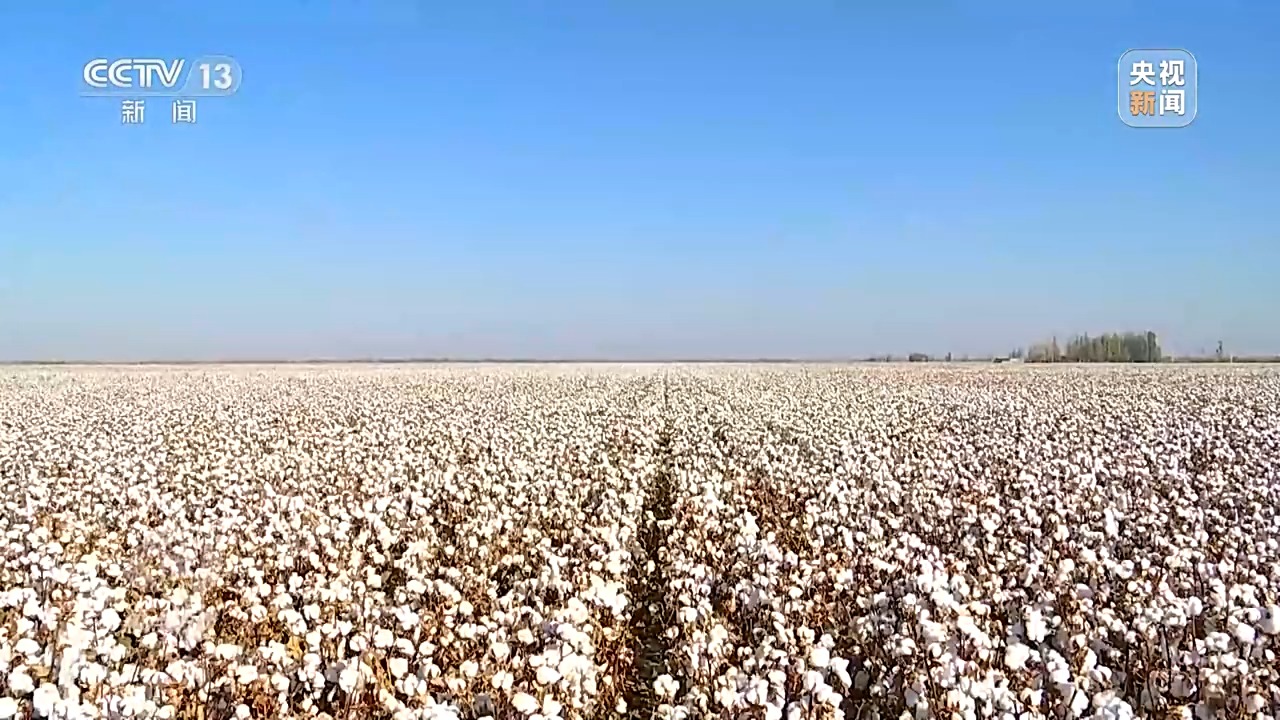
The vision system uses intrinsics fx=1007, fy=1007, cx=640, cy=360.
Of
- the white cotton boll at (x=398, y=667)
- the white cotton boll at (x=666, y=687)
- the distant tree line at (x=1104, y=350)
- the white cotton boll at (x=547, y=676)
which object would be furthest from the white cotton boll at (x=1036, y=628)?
the distant tree line at (x=1104, y=350)

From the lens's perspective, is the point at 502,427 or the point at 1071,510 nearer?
the point at 1071,510

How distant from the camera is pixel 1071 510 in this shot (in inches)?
377

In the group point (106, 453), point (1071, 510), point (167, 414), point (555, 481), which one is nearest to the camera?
point (1071, 510)

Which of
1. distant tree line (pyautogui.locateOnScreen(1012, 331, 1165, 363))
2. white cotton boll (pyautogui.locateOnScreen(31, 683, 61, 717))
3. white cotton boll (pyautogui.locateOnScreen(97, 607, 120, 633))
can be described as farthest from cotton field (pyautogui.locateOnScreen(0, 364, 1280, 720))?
distant tree line (pyautogui.locateOnScreen(1012, 331, 1165, 363))

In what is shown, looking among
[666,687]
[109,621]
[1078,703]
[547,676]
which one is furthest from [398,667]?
[1078,703]

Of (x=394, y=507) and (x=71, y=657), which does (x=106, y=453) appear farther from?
(x=71, y=657)

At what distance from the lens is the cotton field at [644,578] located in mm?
5039

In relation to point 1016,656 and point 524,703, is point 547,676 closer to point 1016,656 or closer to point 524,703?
point 524,703

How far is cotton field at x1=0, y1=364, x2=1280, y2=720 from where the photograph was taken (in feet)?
16.5

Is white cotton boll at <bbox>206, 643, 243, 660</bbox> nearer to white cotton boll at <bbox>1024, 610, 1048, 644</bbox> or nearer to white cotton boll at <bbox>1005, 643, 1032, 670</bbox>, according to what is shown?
white cotton boll at <bbox>1005, 643, 1032, 670</bbox>

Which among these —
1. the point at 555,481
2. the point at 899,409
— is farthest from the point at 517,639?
the point at 899,409

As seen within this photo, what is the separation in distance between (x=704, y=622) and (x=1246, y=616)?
312cm

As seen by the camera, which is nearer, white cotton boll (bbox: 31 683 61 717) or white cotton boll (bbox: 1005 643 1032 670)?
white cotton boll (bbox: 31 683 61 717)

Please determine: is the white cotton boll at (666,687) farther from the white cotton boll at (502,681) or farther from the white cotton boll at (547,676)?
the white cotton boll at (502,681)
